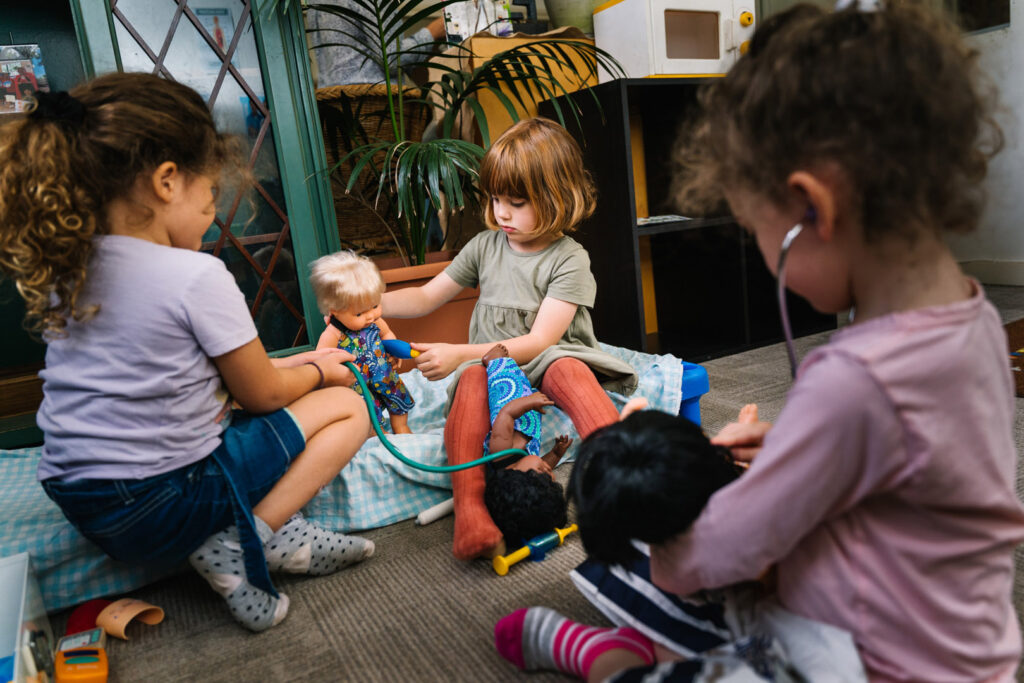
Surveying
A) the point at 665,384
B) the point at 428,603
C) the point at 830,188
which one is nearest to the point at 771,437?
the point at 830,188

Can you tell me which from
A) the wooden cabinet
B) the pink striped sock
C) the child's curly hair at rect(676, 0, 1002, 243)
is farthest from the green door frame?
the child's curly hair at rect(676, 0, 1002, 243)

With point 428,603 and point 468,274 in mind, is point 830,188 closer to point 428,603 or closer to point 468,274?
point 428,603

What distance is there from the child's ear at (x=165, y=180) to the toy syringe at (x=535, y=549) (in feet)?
2.17

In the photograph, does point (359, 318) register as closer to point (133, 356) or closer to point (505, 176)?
point (505, 176)

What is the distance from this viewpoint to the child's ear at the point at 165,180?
87 centimetres

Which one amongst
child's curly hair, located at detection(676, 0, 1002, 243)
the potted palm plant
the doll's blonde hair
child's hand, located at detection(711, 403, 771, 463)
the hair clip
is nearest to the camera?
child's curly hair, located at detection(676, 0, 1002, 243)

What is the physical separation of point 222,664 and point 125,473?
0.27 metres

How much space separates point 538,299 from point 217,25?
40.3 inches

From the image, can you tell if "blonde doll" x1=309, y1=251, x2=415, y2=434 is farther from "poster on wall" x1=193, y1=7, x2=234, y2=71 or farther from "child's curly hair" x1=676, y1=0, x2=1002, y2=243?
"child's curly hair" x1=676, y1=0, x2=1002, y2=243

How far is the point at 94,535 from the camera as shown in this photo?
0.91 m

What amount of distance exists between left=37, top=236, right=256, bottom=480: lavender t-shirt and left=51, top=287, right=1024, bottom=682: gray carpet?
0.79 feet

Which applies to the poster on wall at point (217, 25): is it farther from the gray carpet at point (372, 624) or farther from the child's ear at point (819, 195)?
the child's ear at point (819, 195)

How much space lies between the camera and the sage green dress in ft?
4.36

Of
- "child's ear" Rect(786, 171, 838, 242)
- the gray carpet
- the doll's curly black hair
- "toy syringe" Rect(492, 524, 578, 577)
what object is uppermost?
"child's ear" Rect(786, 171, 838, 242)
